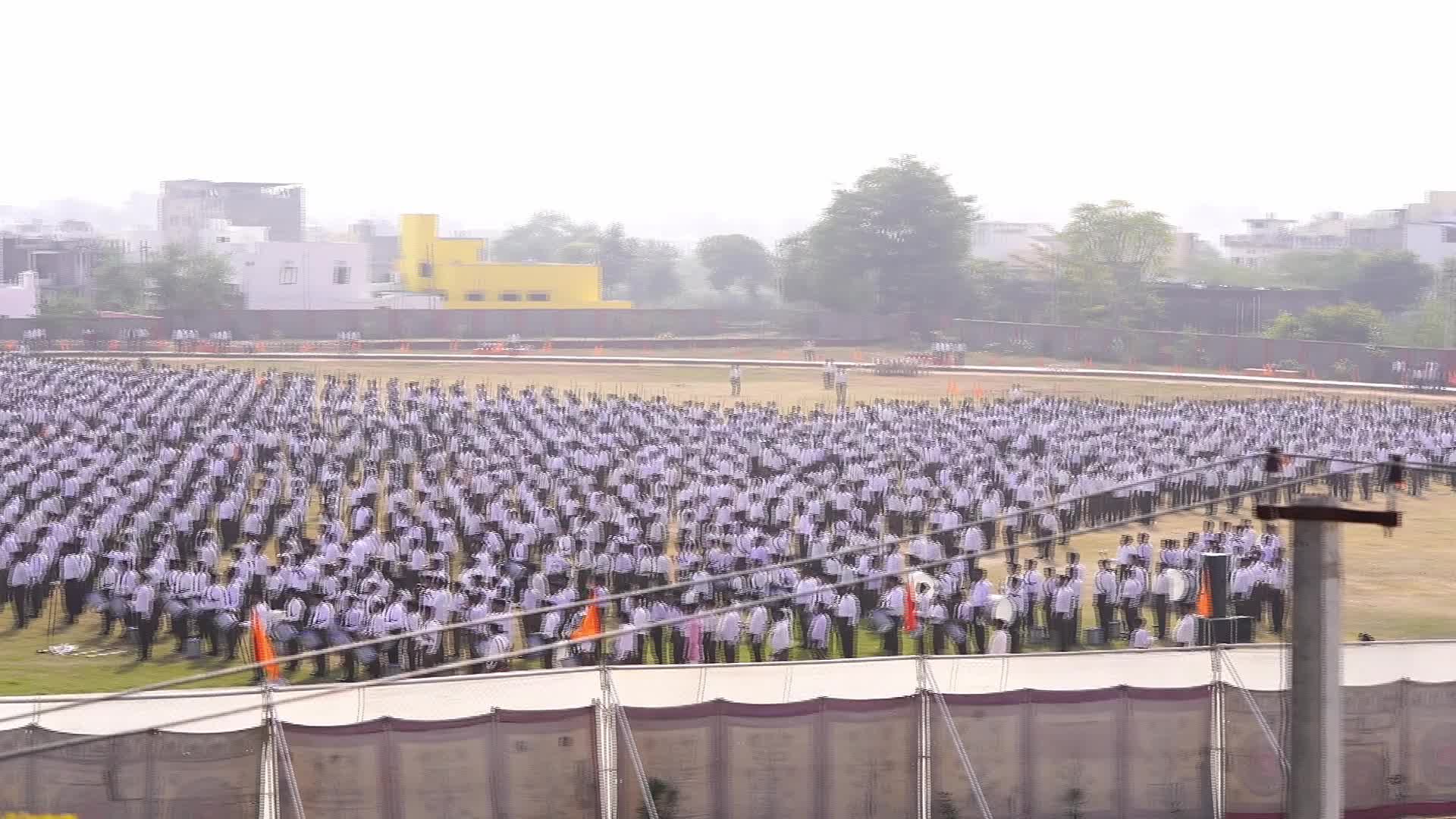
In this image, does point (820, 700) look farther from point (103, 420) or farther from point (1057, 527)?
point (103, 420)

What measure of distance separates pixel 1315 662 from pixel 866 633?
12.1 meters

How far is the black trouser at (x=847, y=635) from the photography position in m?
18.5

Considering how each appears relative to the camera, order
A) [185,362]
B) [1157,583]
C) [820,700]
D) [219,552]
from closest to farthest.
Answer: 1. [820,700]
2. [1157,583]
3. [219,552]
4. [185,362]

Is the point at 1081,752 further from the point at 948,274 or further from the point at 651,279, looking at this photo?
the point at 651,279

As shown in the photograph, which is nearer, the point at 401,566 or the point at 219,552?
the point at 401,566

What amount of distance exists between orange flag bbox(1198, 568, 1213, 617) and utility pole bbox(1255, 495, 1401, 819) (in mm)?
9166

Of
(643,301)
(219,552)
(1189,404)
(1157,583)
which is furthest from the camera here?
(643,301)

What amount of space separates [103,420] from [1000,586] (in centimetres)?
2056

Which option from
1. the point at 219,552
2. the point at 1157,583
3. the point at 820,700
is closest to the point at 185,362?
the point at 219,552

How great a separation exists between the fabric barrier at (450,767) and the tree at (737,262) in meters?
113

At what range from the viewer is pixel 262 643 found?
17078 millimetres

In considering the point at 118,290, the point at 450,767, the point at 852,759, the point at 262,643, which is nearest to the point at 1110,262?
the point at 118,290

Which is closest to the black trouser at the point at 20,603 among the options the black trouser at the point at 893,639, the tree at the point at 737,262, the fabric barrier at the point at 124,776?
the fabric barrier at the point at 124,776

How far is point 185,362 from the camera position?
5919cm
